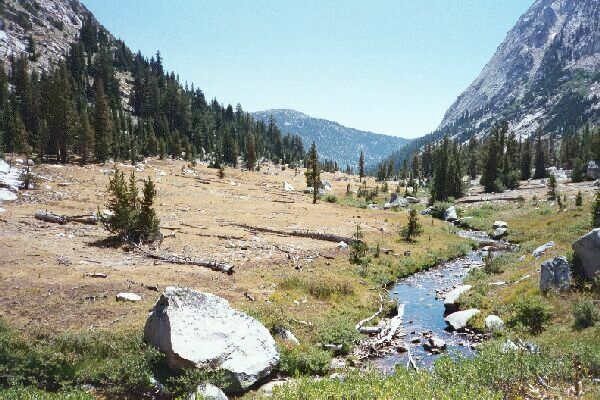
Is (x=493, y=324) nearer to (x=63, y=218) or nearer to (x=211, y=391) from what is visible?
(x=211, y=391)

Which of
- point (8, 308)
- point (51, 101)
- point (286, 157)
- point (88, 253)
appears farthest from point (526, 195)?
point (286, 157)

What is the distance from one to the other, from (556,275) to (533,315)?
3407 mm

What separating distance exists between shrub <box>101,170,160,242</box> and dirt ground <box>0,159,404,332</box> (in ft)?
6.23

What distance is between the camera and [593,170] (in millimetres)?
96688

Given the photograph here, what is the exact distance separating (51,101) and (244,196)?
1849 inches

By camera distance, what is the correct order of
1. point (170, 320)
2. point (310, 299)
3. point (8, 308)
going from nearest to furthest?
point (170, 320) < point (8, 308) < point (310, 299)

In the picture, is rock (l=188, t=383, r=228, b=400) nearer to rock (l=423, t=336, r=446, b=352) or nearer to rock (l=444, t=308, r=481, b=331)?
rock (l=423, t=336, r=446, b=352)

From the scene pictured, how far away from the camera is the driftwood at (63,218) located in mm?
40300

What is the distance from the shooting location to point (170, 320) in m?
16.8

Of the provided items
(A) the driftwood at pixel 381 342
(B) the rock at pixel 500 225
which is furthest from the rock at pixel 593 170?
(A) the driftwood at pixel 381 342

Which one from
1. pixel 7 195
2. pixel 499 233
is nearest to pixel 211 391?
pixel 7 195

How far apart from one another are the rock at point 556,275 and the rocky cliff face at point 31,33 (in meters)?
180

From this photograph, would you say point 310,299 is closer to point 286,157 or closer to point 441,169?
point 441,169

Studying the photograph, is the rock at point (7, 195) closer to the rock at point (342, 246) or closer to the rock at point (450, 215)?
the rock at point (342, 246)
